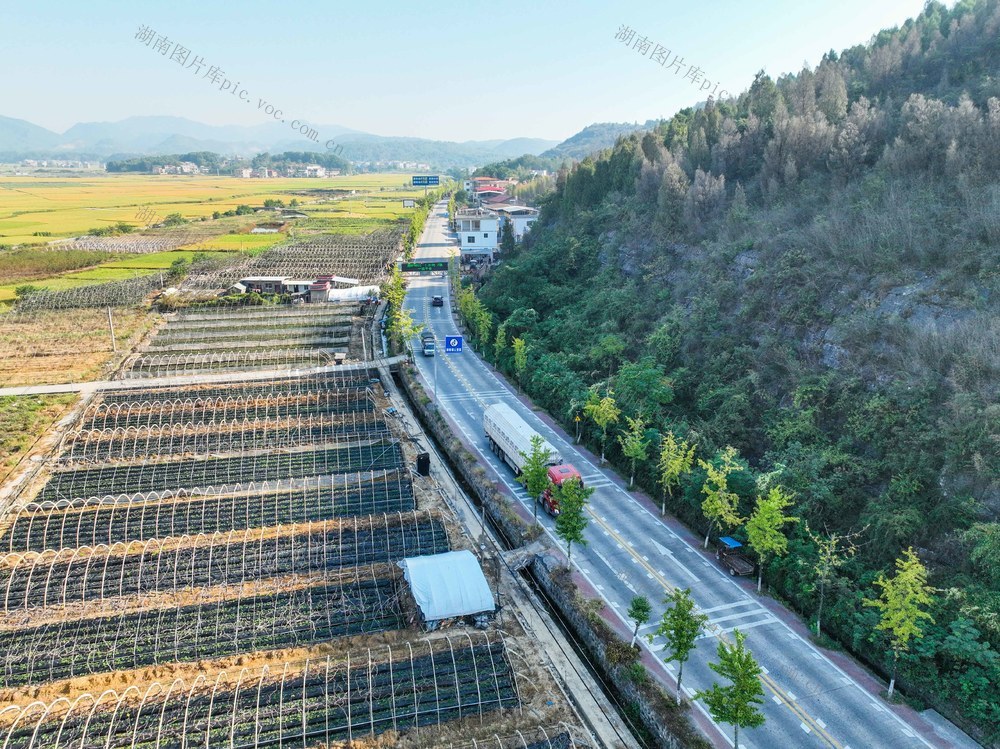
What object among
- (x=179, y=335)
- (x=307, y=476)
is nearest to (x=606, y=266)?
(x=307, y=476)

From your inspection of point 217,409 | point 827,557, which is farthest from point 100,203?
point 827,557

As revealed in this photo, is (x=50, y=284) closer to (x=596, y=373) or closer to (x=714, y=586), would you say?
(x=596, y=373)

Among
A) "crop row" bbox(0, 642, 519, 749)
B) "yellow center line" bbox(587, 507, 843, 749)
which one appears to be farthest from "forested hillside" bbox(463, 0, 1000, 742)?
"crop row" bbox(0, 642, 519, 749)

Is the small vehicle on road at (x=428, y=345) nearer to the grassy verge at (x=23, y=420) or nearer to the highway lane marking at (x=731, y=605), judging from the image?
the grassy verge at (x=23, y=420)

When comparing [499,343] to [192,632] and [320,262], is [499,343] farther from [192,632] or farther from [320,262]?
[320,262]

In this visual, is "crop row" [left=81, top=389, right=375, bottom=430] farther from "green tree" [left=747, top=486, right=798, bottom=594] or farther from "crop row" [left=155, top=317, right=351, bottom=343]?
"green tree" [left=747, top=486, right=798, bottom=594]

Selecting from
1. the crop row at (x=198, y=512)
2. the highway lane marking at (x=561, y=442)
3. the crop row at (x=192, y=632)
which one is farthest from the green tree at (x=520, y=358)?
the crop row at (x=192, y=632)
